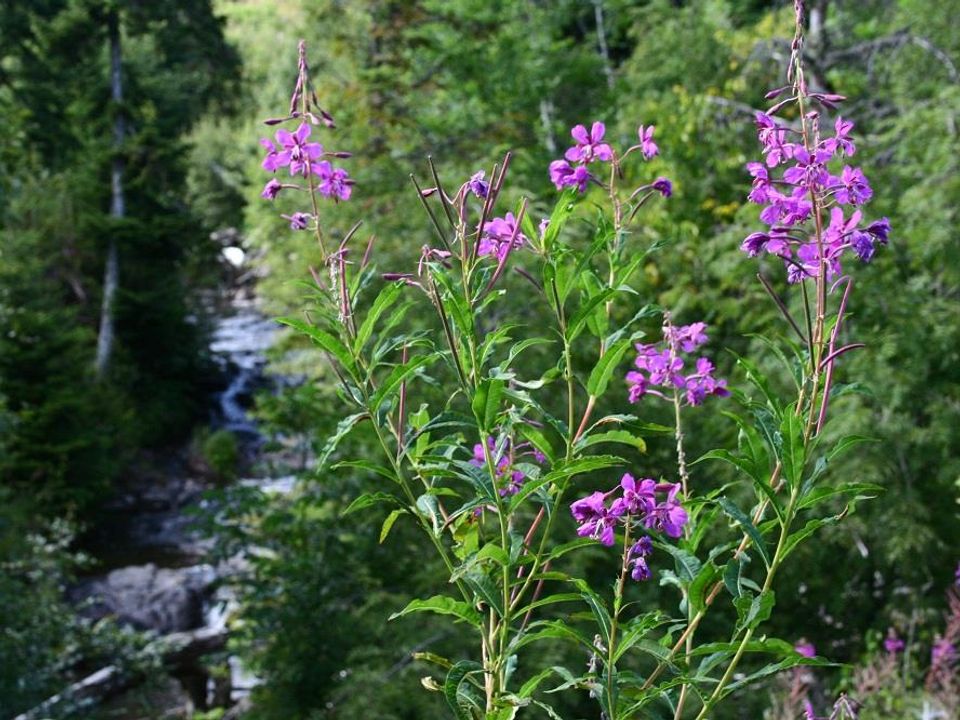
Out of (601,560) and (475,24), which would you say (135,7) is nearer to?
(475,24)

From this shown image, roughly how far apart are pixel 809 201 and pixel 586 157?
39 centimetres

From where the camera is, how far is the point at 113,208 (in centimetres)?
1502

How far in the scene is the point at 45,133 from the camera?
13.8 metres

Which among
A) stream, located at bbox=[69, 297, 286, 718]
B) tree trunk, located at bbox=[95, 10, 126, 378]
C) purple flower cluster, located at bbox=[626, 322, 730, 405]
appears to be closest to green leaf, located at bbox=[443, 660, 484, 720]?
purple flower cluster, located at bbox=[626, 322, 730, 405]

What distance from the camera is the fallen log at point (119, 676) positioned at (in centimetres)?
633

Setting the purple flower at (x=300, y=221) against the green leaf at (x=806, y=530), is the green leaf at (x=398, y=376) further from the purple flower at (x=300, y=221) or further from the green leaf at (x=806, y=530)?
the green leaf at (x=806, y=530)

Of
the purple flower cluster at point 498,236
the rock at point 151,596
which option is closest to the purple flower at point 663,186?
the purple flower cluster at point 498,236

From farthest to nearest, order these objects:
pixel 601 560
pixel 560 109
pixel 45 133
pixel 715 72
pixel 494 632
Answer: pixel 45 133 < pixel 560 109 < pixel 715 72 < pixel 601 560 < pixel 494 632

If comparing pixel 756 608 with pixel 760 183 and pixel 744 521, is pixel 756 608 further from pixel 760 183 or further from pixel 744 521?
pixel 760 183

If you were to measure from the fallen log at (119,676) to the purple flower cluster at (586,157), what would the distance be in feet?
19.0

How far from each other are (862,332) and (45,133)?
11.5m

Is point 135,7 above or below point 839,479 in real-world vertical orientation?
above

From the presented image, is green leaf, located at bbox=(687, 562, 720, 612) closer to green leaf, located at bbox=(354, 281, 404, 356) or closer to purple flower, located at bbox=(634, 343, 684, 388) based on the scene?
purple flower, located at bbox=(634, 343, 684, 388)

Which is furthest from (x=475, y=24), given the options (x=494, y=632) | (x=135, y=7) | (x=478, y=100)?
(x=494, y=632)
